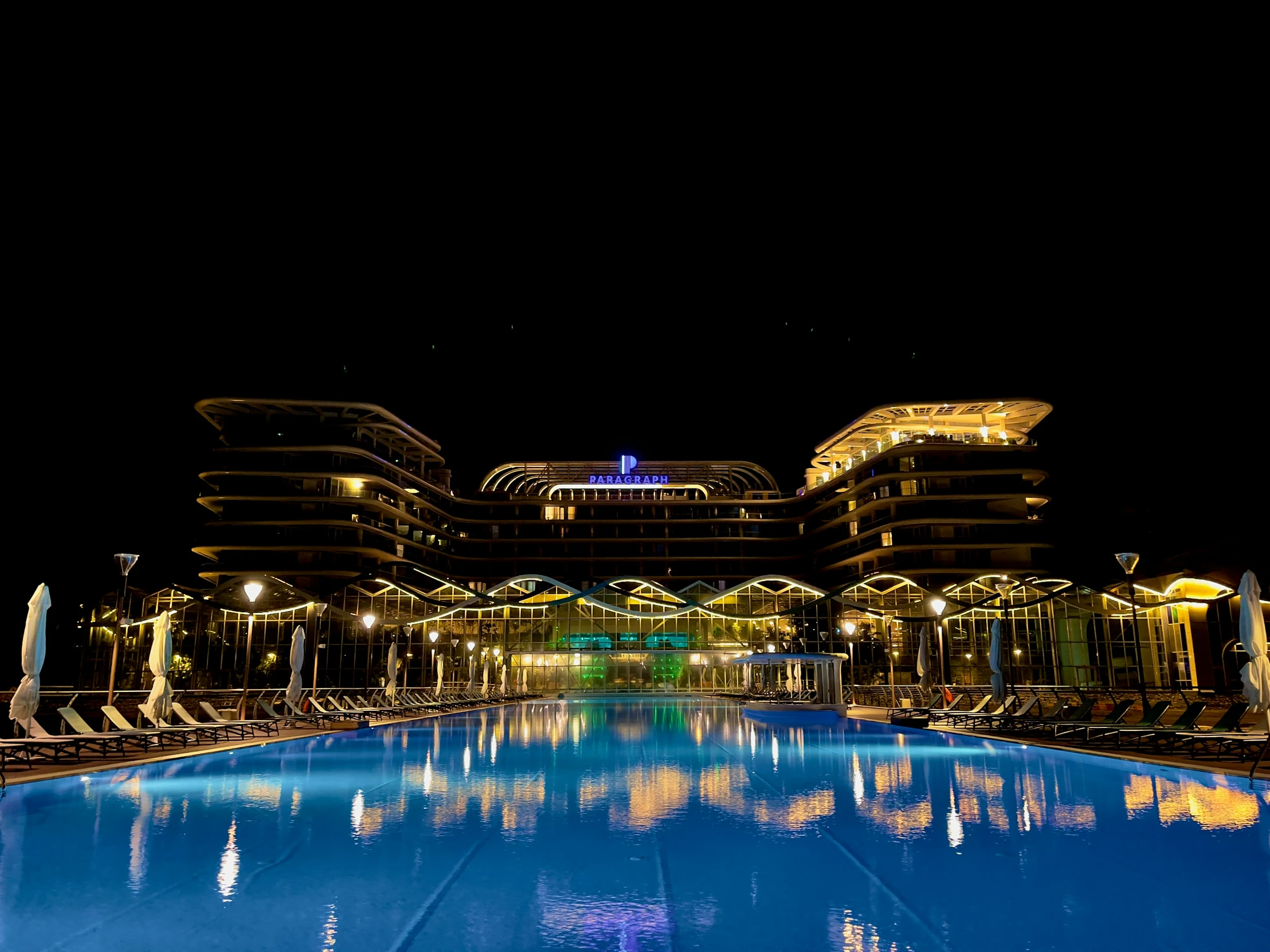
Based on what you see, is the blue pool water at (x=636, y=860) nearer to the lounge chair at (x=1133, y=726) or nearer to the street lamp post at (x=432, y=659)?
the lounge chair at (x=1133, y=726)

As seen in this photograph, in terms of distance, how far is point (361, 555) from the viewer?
67.4m

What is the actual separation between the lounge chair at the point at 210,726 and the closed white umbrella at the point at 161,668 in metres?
0.43

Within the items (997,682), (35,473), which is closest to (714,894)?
(997,682)

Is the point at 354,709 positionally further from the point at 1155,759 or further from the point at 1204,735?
the point at 1204,735

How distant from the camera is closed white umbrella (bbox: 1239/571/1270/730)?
13.8 metres

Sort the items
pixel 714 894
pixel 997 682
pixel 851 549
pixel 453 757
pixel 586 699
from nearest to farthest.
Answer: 1. pixel 714 894
2. pixel 453 757
3. pixel 997 682
4. pixel 586 699
5. pixel 851 549

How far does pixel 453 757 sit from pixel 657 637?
50.7 meters

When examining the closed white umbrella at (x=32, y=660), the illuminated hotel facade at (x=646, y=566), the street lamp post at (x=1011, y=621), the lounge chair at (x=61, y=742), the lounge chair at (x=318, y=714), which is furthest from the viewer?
the illuminated hotel facade at (x=646, y=566)

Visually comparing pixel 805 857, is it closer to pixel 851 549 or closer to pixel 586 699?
pixel 586 699

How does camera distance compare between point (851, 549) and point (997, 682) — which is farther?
point (851, 549)

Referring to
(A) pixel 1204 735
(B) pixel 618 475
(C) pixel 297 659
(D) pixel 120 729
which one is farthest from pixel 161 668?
(B) pixel 618 475

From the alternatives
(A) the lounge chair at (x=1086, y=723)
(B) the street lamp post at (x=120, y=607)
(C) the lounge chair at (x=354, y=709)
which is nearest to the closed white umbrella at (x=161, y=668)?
(B) the street lamp post at (x=120, y=607)

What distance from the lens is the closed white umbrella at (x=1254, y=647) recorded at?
1384 cm

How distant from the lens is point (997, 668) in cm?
2609
